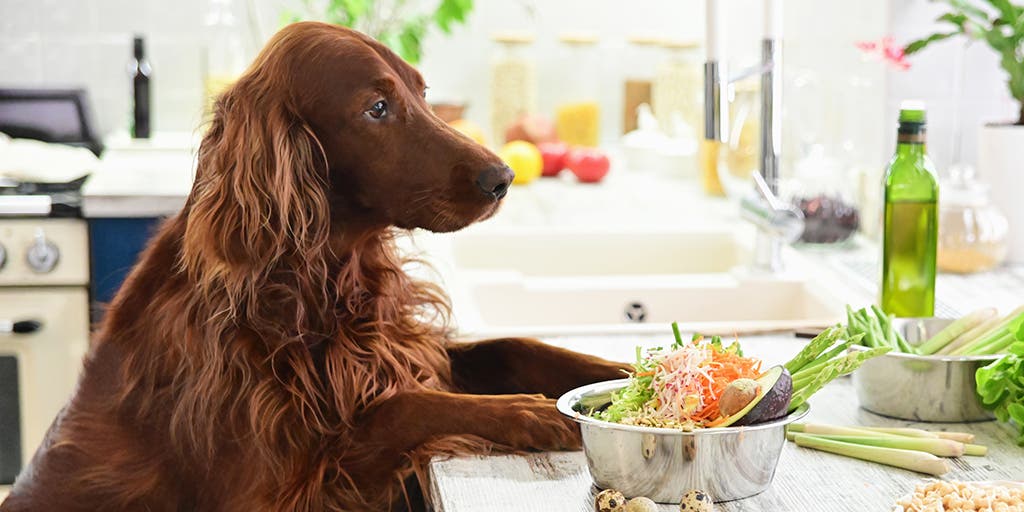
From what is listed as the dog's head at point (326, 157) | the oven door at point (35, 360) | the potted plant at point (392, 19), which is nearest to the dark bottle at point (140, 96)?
the potted plant at point (392, 19)

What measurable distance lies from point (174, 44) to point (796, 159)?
159 centimetres

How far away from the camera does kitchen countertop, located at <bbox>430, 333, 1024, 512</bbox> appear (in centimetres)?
105

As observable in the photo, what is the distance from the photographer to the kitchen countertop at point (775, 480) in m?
1.05

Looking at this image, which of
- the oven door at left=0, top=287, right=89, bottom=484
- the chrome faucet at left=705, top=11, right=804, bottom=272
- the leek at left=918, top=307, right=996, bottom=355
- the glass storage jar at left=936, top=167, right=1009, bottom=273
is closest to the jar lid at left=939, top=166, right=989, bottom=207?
the glass storage jar at left=936, top=167, right=1009, bottom=273

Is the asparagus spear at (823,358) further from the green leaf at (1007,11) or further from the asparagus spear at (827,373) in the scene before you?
the green leaf at (1007,11)

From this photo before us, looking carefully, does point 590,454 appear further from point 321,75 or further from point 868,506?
point 321,75

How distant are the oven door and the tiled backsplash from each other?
Answer: 77 cm

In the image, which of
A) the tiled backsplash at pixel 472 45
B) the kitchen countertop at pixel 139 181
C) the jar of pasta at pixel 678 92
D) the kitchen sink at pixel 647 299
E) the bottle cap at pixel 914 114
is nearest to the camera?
the bottle cap at pixel 914 114

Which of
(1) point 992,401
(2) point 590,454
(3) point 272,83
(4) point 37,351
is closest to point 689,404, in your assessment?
(2) point 590,454

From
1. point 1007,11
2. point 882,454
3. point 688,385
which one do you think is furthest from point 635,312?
point 688,385

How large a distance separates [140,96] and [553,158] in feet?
3.24

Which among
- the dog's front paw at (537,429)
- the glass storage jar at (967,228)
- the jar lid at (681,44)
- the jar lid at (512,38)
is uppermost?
the jar lid at (512,38)

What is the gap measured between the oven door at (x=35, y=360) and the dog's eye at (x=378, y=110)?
141 cm

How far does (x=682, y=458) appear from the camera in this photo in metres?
1.02
